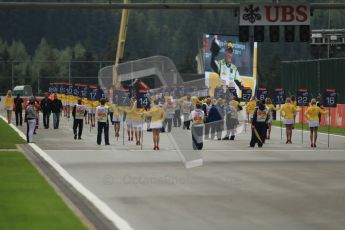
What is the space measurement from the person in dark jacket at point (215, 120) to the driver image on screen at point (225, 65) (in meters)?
29.1

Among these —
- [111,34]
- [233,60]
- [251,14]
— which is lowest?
[233,60]

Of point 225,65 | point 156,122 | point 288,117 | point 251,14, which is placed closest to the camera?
point 156,122

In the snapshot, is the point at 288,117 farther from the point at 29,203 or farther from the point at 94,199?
the point at 29,203

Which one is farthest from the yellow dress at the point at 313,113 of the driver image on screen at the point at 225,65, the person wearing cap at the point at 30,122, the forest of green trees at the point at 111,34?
the forest of green trees at the point at 111,34

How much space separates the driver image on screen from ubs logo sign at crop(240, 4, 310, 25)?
1444 inches

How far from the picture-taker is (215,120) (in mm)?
38750

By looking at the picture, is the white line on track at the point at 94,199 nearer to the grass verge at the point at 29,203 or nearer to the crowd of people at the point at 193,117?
the grass verge at the point at 29,203

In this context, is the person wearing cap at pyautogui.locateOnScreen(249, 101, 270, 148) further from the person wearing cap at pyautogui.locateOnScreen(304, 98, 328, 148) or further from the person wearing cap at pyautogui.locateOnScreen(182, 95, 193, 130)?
the person wearing cap at pyautogui.locateOnScreen(182, 95, 193, 130)

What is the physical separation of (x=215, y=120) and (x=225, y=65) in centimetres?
3185

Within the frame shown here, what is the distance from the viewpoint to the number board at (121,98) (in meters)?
46.5

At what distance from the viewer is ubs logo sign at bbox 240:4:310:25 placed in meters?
32.2

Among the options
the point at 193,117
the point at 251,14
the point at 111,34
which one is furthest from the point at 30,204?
the point at 111,34

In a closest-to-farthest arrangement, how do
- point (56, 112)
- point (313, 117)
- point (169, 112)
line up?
point (313, 117), point (169, 112), point (56, 112)

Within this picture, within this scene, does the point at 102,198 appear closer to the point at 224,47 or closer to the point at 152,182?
the point at 152,182
